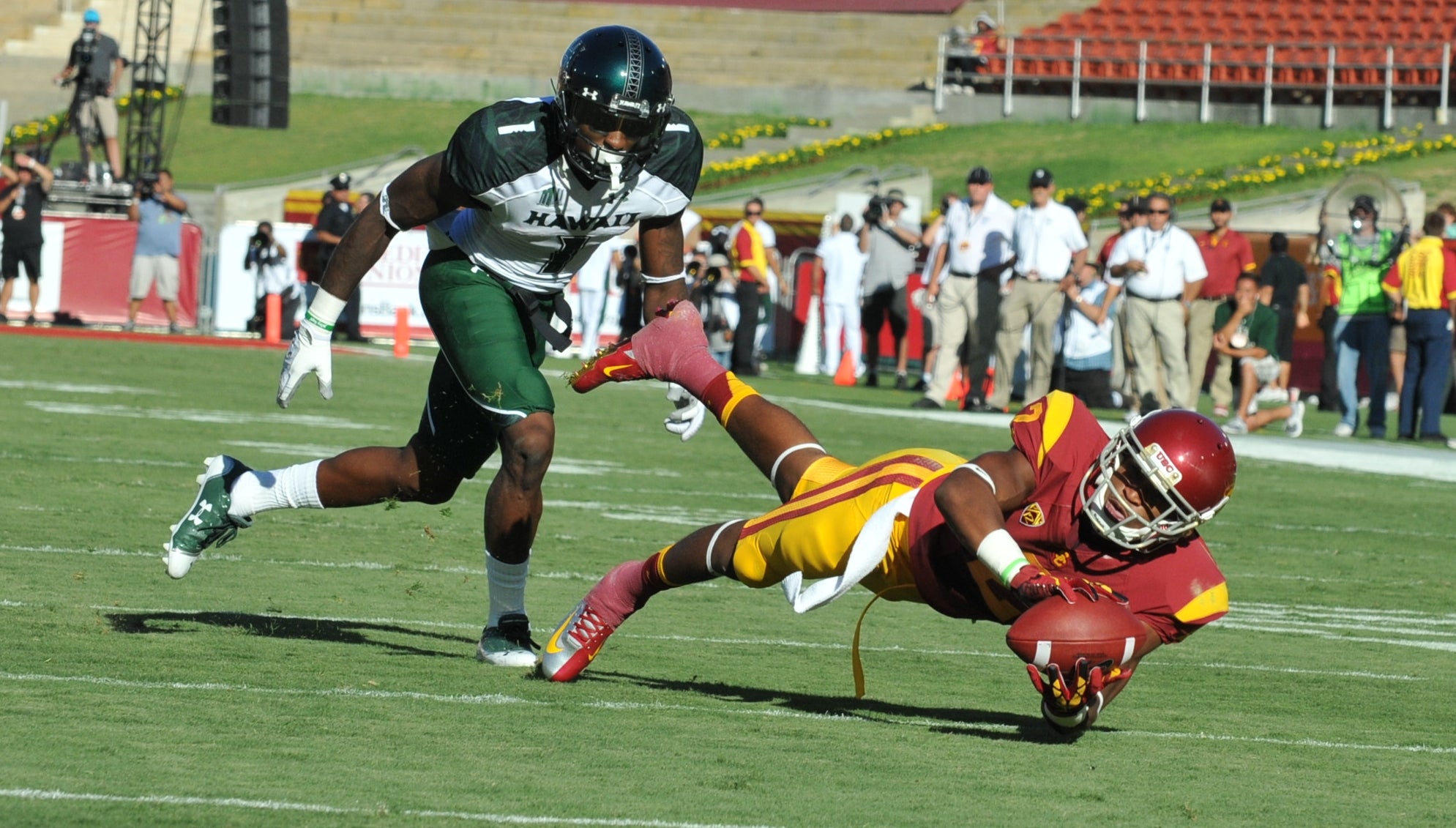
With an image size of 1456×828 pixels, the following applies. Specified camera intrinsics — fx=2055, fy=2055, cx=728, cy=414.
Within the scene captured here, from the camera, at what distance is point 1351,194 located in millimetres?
20797

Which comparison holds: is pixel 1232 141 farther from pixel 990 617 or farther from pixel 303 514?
pixel 990 617

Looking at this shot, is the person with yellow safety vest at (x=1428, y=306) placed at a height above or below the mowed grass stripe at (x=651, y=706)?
below

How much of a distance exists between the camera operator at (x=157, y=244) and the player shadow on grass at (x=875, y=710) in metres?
18.2

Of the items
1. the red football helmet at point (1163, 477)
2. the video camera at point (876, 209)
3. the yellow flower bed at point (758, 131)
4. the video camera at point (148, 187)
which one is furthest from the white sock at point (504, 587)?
the yellow flower bed at point (758, 131)

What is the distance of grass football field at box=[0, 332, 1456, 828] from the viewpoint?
12.9 ft

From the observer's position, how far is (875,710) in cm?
518

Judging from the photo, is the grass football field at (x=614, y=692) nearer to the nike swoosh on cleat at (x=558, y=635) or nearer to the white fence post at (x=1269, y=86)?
the nike swoosh on cleat at (x=558, y=635)

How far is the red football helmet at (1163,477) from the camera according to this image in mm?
4602

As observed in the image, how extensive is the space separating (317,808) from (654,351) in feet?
7.76

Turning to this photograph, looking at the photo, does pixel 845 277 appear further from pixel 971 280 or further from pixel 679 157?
pixel 679 157

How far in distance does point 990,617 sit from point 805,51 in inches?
1516

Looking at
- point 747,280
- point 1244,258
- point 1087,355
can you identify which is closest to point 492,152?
point 1244,258

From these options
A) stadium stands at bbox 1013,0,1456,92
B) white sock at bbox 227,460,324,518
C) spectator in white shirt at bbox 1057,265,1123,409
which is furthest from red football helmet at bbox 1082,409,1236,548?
stadium stands at bbox 1013,0,1456,92

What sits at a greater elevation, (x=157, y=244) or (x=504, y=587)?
(x=504, y=587)
